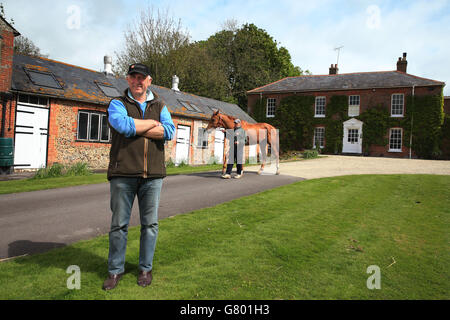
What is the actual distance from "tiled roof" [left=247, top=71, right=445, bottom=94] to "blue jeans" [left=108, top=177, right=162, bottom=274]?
109ft

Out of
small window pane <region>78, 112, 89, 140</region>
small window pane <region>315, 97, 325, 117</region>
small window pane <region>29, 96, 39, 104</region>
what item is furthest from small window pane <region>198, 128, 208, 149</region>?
small window pane <region>315, 97, 325, 117</region>

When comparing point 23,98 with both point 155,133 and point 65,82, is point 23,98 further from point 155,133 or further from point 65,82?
point 155,133

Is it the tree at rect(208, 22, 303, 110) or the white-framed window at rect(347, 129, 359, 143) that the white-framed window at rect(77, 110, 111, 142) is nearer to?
the white-framed window at rect(347, 129, 359, 143)

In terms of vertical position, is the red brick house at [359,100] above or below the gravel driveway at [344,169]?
above

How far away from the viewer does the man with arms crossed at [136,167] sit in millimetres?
3352

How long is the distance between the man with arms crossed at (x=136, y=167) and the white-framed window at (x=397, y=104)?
1306 inches

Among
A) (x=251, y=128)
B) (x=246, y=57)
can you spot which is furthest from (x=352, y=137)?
(x=251, y=128)

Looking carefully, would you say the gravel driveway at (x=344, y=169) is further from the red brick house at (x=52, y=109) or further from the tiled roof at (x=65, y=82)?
the tiled roof at (x=65, y=82)

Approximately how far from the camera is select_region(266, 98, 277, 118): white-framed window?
37.7 meters

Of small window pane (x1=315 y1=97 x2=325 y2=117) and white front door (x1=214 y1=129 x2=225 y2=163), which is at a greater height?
small window pane (x1=315 y1=97 x2=325 y2=117)

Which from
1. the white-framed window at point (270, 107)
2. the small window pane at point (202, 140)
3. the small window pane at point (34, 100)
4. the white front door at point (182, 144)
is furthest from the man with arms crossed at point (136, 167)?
the white-framed window at point (270, 107)

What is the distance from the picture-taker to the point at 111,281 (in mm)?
3322
